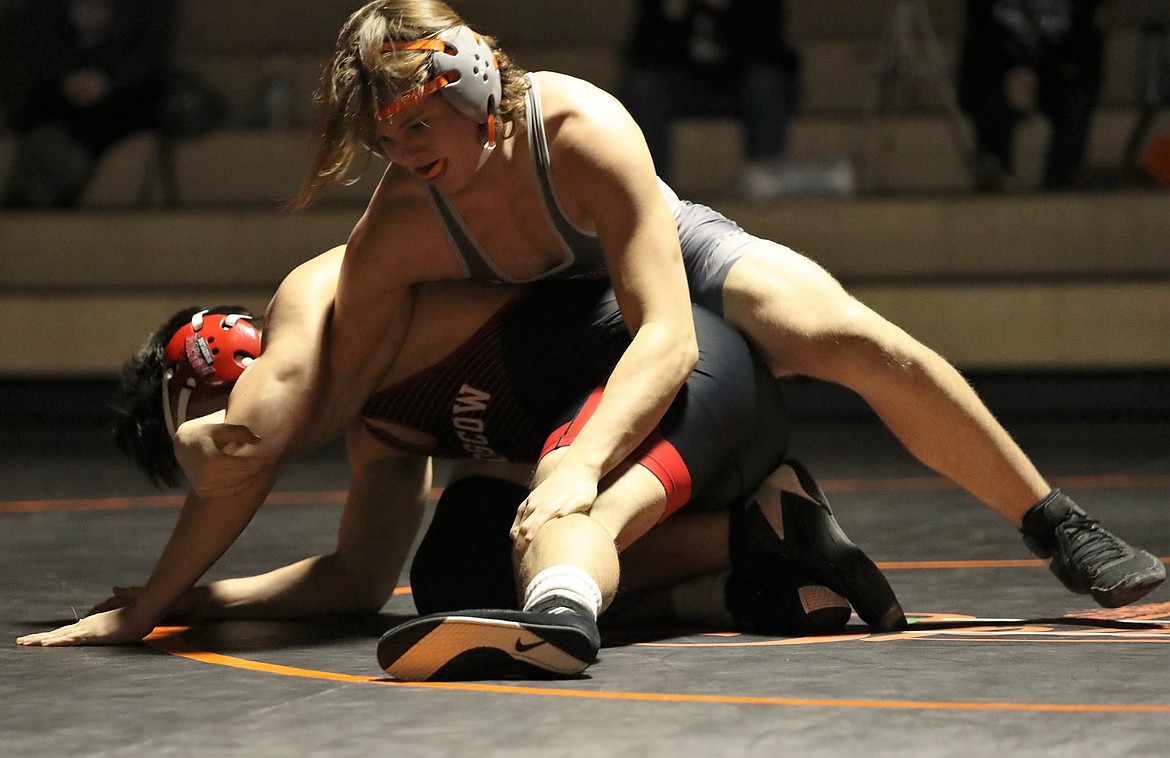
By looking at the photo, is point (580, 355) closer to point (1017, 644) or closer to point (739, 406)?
point (739, 406)

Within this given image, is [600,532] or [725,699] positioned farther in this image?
[600,532]

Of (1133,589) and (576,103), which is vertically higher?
(576,103)

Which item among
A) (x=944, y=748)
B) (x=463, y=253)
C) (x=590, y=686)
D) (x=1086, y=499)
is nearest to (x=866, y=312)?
(x=463, y=253)

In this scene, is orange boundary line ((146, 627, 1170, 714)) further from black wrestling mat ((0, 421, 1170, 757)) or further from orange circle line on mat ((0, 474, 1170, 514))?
orange circle line on mat ((0, 474, 1170, 514))

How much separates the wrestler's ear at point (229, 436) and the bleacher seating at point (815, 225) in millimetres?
3965

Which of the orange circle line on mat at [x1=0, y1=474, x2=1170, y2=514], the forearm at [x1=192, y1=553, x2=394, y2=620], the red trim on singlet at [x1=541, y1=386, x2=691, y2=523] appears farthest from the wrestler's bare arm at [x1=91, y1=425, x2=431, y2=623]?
the orange circle line on mat at [x1=0, y1=474, x2=1170, y2=514]

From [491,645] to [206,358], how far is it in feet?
2.57

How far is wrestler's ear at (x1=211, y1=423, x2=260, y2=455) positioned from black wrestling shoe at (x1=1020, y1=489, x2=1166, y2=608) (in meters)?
1.05

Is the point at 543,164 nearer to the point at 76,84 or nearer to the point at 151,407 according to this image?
the point at 151,407

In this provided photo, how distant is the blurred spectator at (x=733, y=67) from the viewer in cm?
634

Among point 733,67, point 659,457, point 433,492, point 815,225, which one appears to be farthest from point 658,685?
point 733,67

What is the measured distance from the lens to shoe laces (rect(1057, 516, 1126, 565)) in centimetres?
241

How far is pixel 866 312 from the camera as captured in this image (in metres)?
2.45

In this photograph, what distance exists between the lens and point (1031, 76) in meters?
6.34
